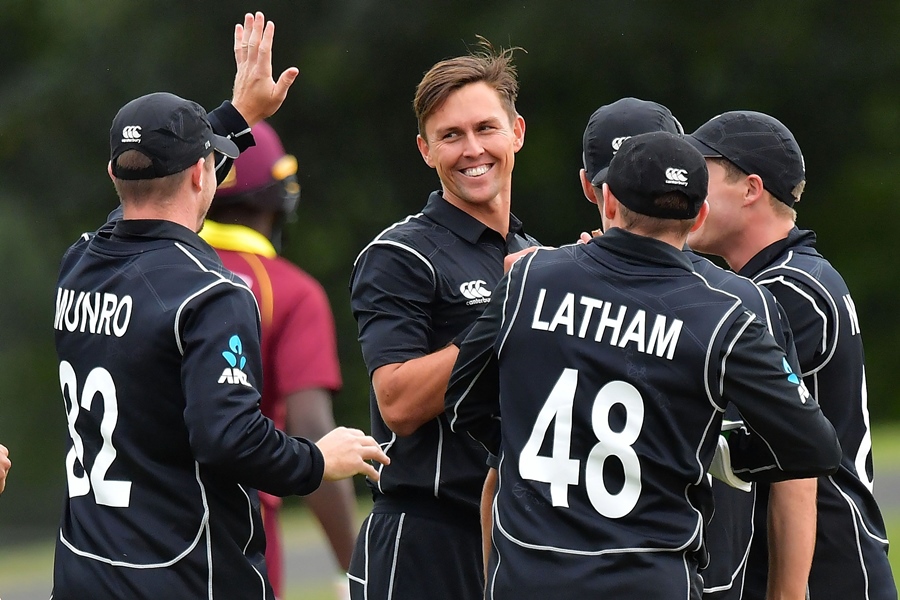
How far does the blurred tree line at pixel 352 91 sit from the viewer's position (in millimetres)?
16641

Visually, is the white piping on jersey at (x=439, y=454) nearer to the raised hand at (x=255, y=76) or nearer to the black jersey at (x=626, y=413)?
the black jersey at (x=626, y=413)

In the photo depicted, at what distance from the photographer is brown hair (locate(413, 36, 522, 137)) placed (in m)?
4.18

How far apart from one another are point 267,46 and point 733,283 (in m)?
1.69

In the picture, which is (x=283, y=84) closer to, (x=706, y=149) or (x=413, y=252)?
(x=413, y=252)

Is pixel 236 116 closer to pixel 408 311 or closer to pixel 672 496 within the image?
pixel 408 311

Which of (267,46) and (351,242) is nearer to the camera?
(267,46)

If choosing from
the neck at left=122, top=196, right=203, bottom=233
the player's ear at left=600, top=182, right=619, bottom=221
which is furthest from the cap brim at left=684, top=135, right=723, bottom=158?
the neck at left=122, top=196, right=203, bottom=233

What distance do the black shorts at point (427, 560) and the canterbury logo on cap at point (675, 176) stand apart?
124cm

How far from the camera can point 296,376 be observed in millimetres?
4957

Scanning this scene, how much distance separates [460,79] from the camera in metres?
4.18

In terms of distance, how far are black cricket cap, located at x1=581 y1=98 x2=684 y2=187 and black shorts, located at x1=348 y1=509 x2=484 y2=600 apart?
1.09 m

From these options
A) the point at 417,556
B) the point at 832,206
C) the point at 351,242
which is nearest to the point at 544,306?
the point at 417,556

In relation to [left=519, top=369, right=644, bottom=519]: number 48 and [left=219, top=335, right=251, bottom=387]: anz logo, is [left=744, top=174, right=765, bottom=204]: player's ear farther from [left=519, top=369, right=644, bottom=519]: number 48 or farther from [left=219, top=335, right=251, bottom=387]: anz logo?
[left=219, top=335, right=251, bottom=387]: anz logo

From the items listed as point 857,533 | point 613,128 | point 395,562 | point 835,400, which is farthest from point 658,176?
point 395,562
